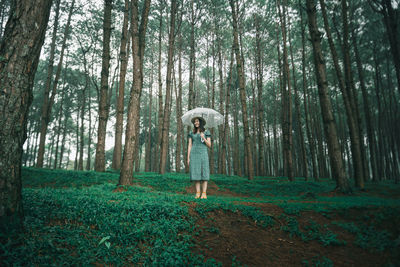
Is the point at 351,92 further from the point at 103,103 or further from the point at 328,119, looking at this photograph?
the point at 103,103

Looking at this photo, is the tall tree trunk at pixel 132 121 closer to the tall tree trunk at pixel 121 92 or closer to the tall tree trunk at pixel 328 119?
the tall tree trunk at pixel 121 92

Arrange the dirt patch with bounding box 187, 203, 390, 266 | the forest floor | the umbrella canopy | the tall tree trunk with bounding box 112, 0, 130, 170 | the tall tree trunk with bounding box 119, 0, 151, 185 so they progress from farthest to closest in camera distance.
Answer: the tall tree trunk with bounding box 112, 0, 130, 170, the umbrella canopy, the tall tree trunk with bounding box 119, 0, 151, 185, the dirt patch with bounding box 187, 203, 390, 266, the forest floor

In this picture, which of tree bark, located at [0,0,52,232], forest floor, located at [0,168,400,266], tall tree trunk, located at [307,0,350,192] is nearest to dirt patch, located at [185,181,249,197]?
tall tree trunk, located at [307,0,350,192]

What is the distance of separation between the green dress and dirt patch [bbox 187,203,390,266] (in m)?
→ 1.74

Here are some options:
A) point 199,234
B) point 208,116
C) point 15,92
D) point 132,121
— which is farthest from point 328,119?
point 15,92

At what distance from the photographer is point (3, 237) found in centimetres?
272

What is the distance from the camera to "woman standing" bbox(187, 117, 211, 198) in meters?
6.23

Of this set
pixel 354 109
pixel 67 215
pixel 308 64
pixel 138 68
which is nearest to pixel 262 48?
pixel 308 64

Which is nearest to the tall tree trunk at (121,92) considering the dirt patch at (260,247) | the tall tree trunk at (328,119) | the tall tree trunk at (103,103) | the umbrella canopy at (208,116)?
the tall tree trunk at (103,103)

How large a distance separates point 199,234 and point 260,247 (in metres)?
1.12

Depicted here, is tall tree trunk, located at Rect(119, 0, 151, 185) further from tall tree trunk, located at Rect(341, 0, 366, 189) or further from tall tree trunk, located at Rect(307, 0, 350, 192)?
tall tree trunk, located at Rect(341, 0, 366, 189)

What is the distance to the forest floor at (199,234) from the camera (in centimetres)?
299

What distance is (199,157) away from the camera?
6.34 m

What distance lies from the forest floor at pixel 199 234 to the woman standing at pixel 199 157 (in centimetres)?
130
